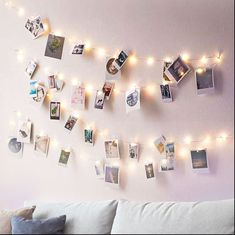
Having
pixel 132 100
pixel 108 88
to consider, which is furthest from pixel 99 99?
pixel 132 100

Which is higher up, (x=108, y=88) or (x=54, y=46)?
(x=54, y=46)

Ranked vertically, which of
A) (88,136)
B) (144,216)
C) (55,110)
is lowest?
(144,216)

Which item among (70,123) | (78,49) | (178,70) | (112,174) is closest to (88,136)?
(70,123)

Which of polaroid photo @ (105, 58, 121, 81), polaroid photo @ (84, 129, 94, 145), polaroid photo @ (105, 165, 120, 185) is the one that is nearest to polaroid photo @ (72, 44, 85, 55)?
polaroid photo @ (105, 58, 121, 81)

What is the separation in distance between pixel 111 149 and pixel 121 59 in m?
0.51

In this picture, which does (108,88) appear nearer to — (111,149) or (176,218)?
(111,149)

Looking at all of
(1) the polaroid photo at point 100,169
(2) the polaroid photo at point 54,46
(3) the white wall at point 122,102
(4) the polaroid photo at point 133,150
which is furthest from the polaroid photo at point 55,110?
(4) the polaroid photo at point 133,150

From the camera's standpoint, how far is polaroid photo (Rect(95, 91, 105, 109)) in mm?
2004

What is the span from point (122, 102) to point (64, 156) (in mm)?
507

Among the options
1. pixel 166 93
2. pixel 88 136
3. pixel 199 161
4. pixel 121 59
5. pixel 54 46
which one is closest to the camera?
pixel 199 161

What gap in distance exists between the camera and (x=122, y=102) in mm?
1962

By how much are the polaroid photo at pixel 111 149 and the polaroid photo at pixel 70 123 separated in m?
0.25

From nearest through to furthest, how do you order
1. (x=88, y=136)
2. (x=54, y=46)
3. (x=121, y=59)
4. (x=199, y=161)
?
(x=199, y=161), (x=121, y=59), (x=88, y=136), (x=54, y=46)

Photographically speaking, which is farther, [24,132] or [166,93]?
[24,132]
